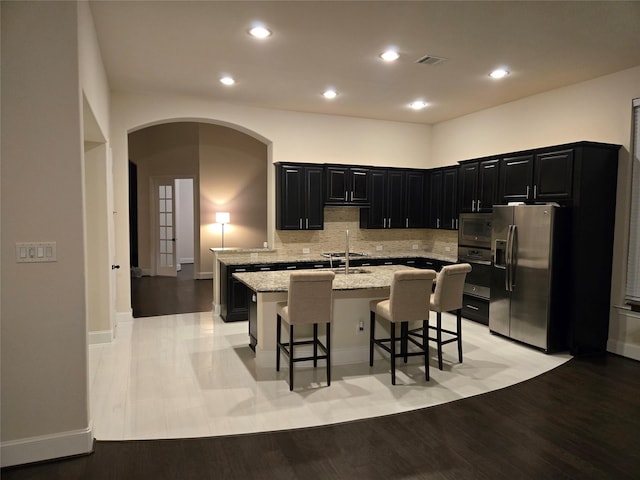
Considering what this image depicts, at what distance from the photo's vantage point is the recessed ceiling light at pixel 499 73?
4.84 m

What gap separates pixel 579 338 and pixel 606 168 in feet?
6.08

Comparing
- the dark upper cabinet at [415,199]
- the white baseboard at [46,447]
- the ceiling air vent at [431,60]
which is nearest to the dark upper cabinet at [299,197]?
the dark upper cabinet at [415,199]

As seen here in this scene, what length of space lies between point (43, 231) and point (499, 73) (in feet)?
15.4

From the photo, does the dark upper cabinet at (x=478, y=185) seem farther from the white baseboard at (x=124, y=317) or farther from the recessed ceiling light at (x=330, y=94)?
the white baseboard at (x=124, y=317)

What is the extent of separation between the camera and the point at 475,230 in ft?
19.8

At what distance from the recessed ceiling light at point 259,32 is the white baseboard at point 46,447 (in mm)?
3303

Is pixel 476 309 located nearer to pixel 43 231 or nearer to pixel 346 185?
pixel 346 185

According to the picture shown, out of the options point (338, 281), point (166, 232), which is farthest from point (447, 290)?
point (166, 232)

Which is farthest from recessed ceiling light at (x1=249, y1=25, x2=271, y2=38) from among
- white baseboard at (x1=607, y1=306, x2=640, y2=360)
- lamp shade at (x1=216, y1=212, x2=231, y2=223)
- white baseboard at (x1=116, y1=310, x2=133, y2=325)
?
lamp shade at (x1=216, y1=212, x2=231, y2=223)

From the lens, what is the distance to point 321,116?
7008 millimetres

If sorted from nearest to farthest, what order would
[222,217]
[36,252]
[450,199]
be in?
[36,252] → [450,199] → [222,217]

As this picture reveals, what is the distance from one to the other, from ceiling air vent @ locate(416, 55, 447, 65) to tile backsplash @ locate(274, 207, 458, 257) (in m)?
3.08

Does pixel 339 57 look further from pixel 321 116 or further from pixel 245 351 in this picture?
pixel 245 351

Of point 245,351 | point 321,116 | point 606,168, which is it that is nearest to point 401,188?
point 321,116
